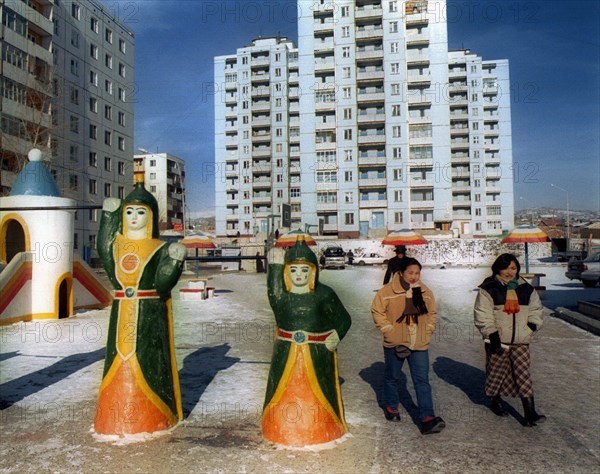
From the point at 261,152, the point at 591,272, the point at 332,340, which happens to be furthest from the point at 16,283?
the point at 261,152

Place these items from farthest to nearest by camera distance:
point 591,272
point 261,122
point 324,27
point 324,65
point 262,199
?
point 261,122, point 262,199, point 324,27, point 324,65, point 591,272

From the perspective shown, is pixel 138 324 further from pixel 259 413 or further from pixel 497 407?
pixel 497 407

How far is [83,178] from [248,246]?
15.2 metres

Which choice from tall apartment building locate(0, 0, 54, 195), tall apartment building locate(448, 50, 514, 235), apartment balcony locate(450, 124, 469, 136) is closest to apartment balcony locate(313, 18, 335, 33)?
tall apartment building locate(448, 50, 514, 235)

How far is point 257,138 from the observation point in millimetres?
66562

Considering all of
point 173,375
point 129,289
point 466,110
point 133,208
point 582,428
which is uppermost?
point 466,110

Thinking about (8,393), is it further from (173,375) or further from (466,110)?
(466,110)

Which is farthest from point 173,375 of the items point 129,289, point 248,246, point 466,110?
point 466,110

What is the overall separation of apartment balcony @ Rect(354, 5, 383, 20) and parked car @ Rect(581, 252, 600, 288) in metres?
38.5

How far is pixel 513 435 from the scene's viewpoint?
4754mm

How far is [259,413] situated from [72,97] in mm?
36837

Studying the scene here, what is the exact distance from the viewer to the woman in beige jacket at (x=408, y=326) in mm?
4935

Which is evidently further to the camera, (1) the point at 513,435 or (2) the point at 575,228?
(2) the point at 575,228

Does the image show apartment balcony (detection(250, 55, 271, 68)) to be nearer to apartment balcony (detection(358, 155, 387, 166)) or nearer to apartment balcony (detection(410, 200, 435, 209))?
apartment balcony (detection(358, 155, 387, 166))
